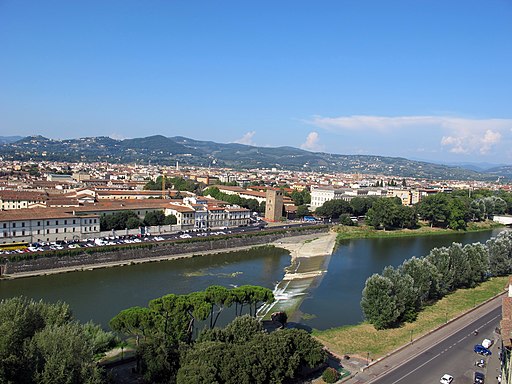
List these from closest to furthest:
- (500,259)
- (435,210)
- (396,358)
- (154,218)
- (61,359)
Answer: (61,359), (396,358), (500,259), (154,218), (435,210)

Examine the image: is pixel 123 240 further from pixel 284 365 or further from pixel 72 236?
pixel 284 365

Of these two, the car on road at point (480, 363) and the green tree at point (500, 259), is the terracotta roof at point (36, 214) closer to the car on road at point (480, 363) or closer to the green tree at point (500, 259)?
the car on road at point (480, 363)

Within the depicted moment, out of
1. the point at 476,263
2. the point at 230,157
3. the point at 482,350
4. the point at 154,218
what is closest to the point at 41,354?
the point at 482,350

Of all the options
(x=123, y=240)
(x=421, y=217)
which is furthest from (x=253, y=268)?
(x=421, y=217)

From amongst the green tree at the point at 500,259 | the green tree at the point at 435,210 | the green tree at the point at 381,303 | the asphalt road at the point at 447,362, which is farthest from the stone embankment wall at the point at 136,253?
the green tree at the point at 435,210

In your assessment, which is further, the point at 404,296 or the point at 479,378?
the point at 404,296

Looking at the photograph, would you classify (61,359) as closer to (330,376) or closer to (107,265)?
(330,376)
